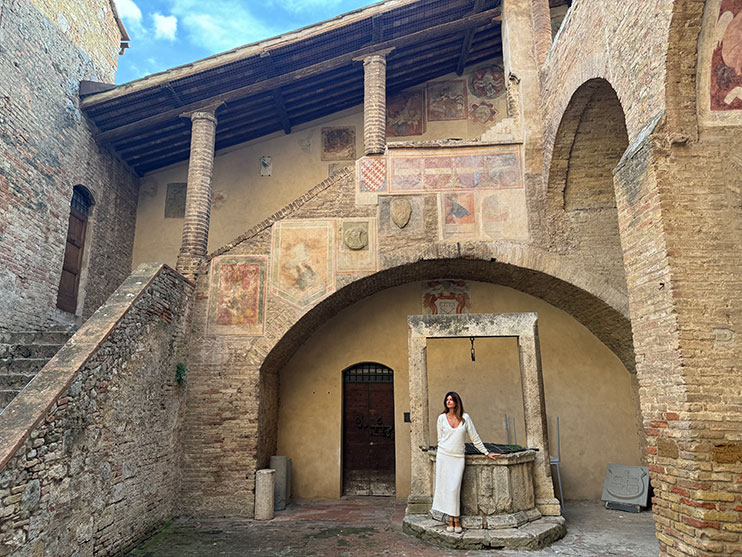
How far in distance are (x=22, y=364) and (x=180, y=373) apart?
209cm

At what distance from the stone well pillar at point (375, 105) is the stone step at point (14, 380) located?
566 centimetres

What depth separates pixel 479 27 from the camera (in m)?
9.77

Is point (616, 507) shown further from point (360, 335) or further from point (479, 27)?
point (479, 27)

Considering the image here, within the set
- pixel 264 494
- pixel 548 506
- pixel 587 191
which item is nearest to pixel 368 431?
pixel 264 494

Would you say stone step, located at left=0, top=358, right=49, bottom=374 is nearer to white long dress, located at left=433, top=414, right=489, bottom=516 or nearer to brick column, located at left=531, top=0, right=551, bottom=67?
white long dress, located at left=433, top=414, right=489, bottom=516

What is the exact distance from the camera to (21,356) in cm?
632

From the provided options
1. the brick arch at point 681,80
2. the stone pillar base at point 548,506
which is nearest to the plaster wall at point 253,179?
the brick arch at point 681,80

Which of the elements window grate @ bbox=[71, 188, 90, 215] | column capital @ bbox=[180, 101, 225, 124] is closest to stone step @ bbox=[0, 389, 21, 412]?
window grate @ bbox=[71, 188, 90, 215]

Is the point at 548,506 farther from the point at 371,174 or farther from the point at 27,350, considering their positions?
the point at 27,350

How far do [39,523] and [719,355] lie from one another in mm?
5754

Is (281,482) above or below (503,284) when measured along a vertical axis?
below

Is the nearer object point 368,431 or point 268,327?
point 268,327

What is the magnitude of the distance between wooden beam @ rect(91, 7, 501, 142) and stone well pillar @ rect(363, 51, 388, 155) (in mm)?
256

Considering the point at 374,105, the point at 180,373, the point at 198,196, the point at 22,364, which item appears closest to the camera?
the point at 22,364
